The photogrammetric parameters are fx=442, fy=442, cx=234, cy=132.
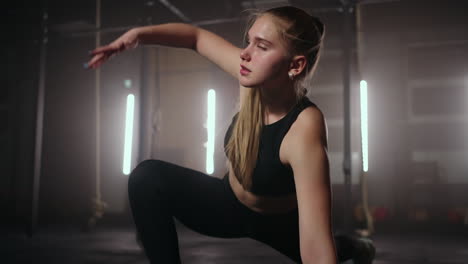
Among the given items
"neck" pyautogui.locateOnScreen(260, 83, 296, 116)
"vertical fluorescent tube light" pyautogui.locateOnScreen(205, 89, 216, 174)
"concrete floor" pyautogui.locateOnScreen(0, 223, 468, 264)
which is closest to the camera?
"neck" pyautogui.locateOnScreen(260, 83, 296, 116)

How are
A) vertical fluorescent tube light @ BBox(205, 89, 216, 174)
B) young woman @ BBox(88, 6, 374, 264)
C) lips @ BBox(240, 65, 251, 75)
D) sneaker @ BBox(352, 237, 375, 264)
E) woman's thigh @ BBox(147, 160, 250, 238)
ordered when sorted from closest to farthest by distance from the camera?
1. young woman @ BBox(88, 6, 374, 264)
2. lips @ BBox(240, 65, 251, 75)
3. woman's thigh @ BBox(147, 160, 250, 238)
4. sneaker @ BBox(352, 237, 375, 264)
5. vertical fluorescent tube light @ BBox(205, 89, 216, 174)

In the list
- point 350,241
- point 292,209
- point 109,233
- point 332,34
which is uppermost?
point 332,34

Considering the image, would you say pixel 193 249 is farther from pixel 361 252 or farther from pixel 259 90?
pixel 259 90

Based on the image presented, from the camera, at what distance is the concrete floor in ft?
8.99

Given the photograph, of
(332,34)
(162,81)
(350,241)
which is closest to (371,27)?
(332,34)

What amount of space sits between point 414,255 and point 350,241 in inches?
66.2

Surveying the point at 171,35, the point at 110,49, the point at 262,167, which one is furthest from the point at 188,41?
the point at 262,167

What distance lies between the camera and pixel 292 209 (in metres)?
1.36

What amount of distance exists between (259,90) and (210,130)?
3.99m

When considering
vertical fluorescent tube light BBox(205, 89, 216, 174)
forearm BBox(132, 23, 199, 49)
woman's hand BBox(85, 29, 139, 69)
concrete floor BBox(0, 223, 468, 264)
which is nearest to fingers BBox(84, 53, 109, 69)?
woman's hand BBox(85, 29, 139, 69)

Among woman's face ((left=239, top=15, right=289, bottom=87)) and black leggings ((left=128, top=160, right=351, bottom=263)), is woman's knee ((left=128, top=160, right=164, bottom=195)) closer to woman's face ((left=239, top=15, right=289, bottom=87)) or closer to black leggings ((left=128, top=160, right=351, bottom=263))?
black leggings ((left=128, top=160, right=351, bottom=263))

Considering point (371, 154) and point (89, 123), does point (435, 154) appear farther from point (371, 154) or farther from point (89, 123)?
point (89, 123)

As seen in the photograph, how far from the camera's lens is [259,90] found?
1.31m

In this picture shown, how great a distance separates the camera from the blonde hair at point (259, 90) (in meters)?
1.17
